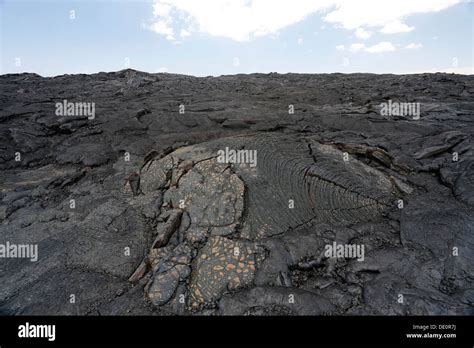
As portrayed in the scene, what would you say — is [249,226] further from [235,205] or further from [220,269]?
[220,269]

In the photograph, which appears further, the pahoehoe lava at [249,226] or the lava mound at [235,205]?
the lava mound at [235,205]

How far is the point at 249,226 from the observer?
Answer: 17.6ft

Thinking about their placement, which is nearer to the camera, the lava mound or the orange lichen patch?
the orange lichen patch

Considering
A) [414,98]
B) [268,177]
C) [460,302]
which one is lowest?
[460,302]

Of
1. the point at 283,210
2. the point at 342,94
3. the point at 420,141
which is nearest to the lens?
the point at 283,210

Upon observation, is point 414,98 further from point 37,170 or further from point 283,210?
point 37,170

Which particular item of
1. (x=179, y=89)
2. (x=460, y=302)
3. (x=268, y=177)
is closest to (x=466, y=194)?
(x=460, y=302)

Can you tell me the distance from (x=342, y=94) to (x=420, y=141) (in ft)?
34.6

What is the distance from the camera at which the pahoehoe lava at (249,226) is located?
171 inches

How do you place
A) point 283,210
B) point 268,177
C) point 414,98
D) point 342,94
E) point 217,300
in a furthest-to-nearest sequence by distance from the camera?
point 342,94 → point 414,98 → point 268,177 → point 283,210 → point 217,300

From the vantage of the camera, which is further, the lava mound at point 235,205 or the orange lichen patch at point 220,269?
the lava mound at point 235,205

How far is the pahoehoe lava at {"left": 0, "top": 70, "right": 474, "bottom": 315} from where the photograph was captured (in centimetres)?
434
